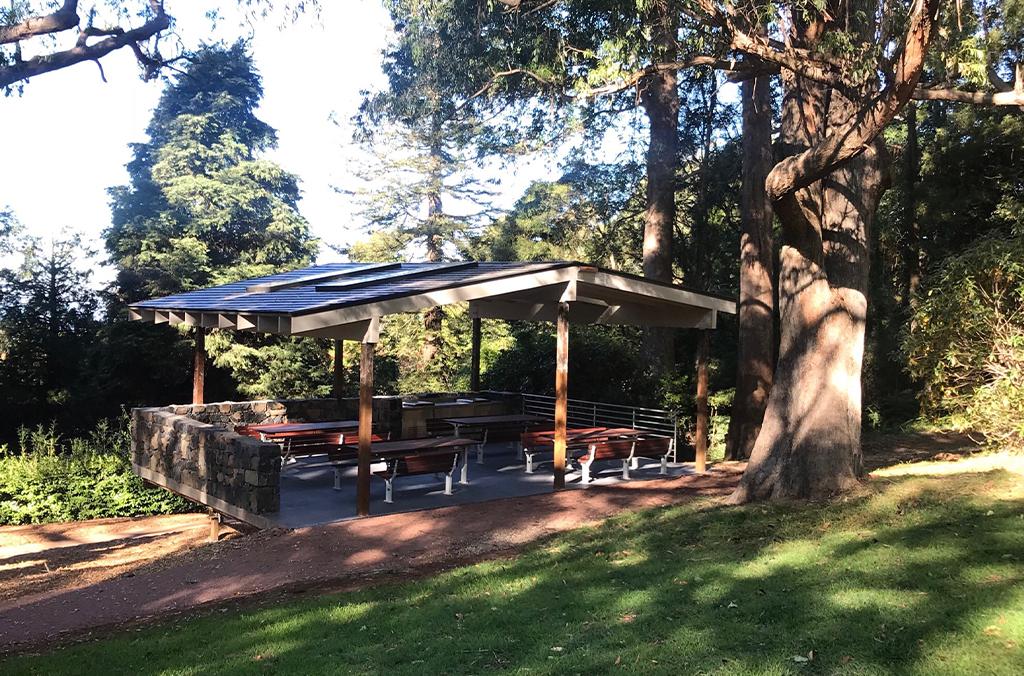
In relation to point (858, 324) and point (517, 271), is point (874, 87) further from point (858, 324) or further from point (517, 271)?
point (517, 271)

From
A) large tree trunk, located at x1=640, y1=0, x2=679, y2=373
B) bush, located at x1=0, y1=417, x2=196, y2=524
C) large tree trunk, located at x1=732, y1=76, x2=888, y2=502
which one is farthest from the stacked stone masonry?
large tree trunk, located at x1=732, y1=76, x2=888, y2=502

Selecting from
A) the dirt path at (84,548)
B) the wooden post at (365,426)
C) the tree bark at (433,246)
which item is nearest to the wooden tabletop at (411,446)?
the wooden post at (365,426)

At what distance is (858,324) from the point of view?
9664 mm

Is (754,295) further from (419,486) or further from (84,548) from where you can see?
(84,548)

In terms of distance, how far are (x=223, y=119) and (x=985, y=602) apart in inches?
1368

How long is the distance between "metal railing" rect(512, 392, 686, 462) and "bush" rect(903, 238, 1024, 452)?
5147 millimetres

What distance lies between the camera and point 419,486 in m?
11.9

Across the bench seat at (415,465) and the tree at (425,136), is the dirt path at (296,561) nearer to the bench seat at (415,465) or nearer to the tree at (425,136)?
the bench seat at (415,465)

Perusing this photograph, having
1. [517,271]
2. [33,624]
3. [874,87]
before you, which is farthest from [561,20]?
[33,624]

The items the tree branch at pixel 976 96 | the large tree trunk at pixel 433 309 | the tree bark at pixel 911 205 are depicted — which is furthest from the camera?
the large tree trunk at pixel 433 309

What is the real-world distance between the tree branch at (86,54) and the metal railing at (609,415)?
9864 millimetres

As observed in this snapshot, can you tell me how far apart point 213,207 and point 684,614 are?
2720cm

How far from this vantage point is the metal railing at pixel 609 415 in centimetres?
1675

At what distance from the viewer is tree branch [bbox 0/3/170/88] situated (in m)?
10.6
